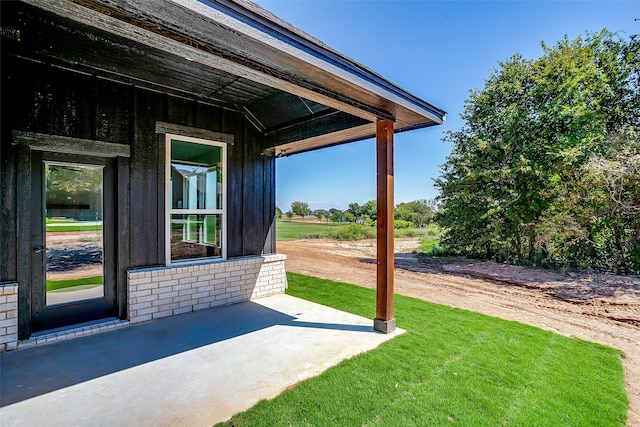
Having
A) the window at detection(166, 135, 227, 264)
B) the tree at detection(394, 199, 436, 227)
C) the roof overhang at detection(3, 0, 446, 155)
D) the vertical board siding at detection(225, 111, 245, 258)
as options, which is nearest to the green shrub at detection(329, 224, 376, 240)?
the tree at detection(394, 199, 436, 227)

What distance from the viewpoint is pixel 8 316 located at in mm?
3043

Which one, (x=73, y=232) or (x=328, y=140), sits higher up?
(x=328, y=140)

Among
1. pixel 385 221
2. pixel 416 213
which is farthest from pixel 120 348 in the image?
pixel 416 213

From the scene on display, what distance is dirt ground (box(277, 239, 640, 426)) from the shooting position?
4.00m

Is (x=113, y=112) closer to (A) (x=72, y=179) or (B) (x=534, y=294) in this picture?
(A) (x=72, y=179)

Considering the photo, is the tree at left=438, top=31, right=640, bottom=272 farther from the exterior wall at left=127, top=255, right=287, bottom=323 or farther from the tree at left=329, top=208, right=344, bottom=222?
the tree at left=329, top=208, right=344, bottom=222

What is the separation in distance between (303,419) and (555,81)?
11.2 m

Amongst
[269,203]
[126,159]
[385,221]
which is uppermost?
[126,159]

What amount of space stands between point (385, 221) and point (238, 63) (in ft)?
7.54

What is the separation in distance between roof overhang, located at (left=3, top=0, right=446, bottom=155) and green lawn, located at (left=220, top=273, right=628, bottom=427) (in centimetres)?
257

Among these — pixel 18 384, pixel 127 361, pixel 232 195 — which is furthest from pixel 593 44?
pixel 18 384

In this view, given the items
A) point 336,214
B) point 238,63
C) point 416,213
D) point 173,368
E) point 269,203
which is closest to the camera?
point 238,63

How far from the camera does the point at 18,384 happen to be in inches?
97.0

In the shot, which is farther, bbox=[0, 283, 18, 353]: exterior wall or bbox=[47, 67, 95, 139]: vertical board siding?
bbox=[47, 67, 95, 139]: vertical board siding
